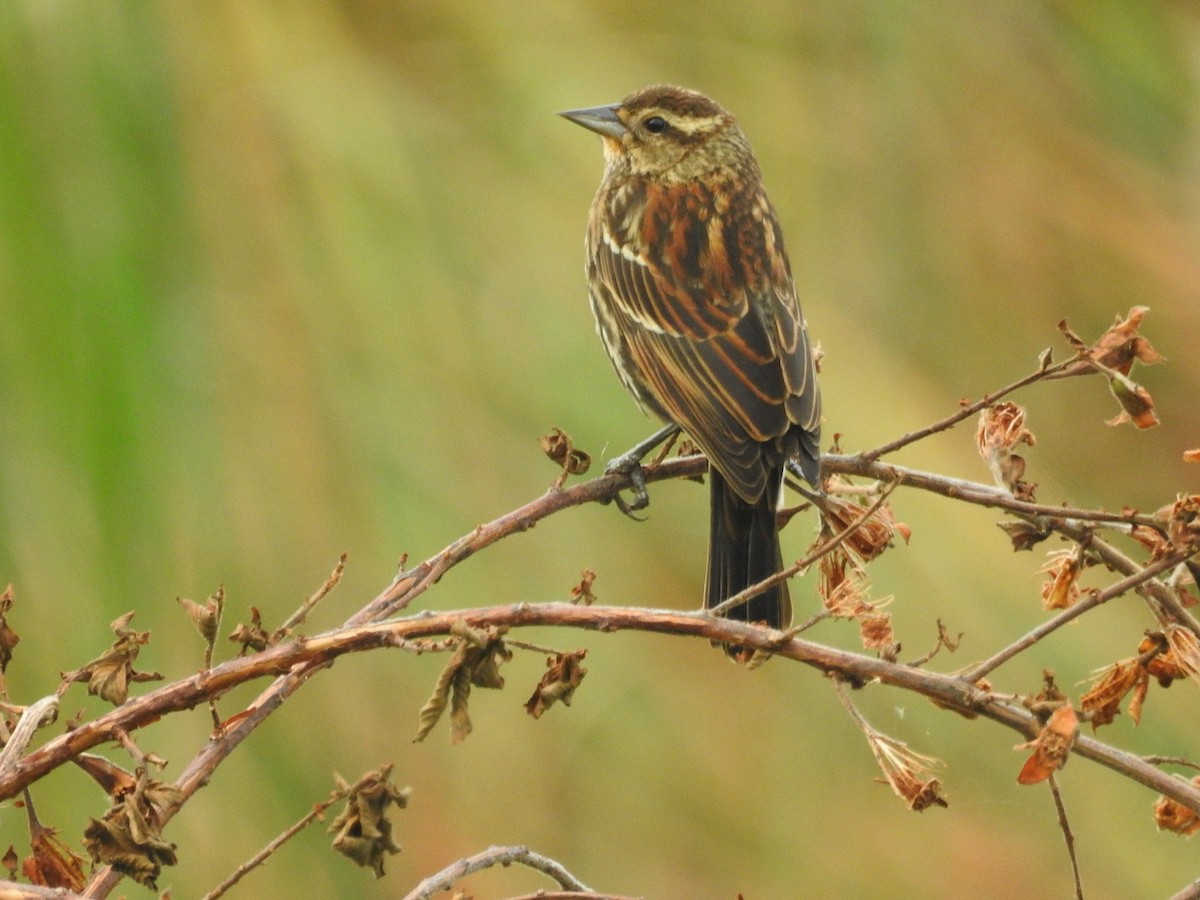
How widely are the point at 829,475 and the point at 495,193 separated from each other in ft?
5.11

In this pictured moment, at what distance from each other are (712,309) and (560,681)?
158 cm

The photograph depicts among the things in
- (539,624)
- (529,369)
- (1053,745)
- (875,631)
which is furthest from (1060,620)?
(529,369)

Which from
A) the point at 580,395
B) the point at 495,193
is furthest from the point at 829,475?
the point at 495,193

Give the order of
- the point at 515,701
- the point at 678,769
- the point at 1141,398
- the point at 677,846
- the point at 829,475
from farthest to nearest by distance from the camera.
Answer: the point at 677,846
the point at 678,769
the point at 515,701
the point at 829,475
the point at 1141,398

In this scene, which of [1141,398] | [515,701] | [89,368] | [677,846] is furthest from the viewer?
[677,846]

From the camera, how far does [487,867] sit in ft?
4.76

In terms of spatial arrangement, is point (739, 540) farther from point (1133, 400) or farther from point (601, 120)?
point (601, 120)

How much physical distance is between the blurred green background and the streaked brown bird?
18 centimetres

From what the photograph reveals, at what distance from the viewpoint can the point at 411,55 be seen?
Answer: 360 centimetres

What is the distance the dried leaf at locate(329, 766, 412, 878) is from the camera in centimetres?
130

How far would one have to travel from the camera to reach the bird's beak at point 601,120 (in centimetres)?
338

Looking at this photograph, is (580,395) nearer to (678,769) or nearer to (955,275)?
(678,769)

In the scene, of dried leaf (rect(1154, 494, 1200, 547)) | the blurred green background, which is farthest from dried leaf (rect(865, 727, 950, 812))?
the blurred green background

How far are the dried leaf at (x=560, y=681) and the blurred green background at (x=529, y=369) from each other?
1114 millimetres
